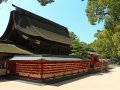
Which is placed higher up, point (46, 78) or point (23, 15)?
point (23, 15)

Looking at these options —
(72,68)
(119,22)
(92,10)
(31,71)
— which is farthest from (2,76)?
(119,22)

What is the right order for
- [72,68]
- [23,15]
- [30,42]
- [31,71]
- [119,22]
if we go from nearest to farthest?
[119,22], [31,71], [72,68], [30,42], [23,15]

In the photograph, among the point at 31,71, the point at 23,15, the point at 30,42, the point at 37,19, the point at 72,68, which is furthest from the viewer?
the point at 37,19

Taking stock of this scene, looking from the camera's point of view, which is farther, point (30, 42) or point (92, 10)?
point (30, 42)

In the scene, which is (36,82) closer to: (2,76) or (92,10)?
(2,76)

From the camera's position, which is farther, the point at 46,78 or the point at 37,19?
the point at 37,19

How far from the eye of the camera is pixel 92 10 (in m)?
17.2

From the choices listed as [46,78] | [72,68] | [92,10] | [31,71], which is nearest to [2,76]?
[31,71]

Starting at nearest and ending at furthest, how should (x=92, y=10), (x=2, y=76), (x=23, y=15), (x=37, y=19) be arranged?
(x=92, y=10) < (x=2, y=76) < (x=23, y=15) < (x=37, y=19)

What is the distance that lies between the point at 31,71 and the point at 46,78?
1.63m

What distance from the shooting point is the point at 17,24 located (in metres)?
27.0

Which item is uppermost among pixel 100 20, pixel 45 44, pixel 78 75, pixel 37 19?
pixel 37 19

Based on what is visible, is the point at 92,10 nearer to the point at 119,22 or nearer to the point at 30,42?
the point at 119,22

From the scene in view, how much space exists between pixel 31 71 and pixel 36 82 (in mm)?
1424
